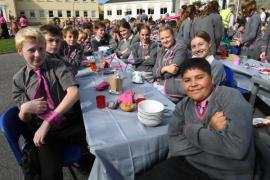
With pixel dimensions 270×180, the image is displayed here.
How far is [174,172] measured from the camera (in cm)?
159

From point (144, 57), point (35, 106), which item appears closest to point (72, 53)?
point (144, 57)

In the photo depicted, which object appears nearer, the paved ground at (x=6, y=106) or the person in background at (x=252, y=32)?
the paved ground at (x=6, y=106)

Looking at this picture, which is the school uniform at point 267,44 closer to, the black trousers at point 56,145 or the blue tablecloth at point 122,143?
the blue tablecloth at point 122,143

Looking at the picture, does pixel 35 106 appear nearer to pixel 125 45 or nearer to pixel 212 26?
pixel 125 45

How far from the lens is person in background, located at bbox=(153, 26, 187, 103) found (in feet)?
8.49

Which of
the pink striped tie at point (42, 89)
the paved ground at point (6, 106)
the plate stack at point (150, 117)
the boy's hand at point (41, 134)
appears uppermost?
the pink striped tie at point (42, 89)

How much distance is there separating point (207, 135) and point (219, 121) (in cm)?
12

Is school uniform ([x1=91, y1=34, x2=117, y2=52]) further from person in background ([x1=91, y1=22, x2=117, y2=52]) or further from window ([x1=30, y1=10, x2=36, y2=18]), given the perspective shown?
window ([x1=30, y1=10, x2=36, y2=18])

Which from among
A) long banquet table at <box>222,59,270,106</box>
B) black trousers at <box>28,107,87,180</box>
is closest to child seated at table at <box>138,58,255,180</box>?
black trousers at <box>28,107,87,180</box>

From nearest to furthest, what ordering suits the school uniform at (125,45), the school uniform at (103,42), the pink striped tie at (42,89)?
the pink striped tie at (42,89) → the school uniform at (125,45) → the school uniform at (103,42)

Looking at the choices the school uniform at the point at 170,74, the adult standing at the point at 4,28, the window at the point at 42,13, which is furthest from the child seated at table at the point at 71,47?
the window at the point at 42,13

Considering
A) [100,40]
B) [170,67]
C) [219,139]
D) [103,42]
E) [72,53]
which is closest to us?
[219,139]

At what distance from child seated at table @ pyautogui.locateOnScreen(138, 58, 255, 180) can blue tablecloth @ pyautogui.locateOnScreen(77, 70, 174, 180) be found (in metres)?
0.08

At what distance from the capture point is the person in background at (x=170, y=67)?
2.59 meters
